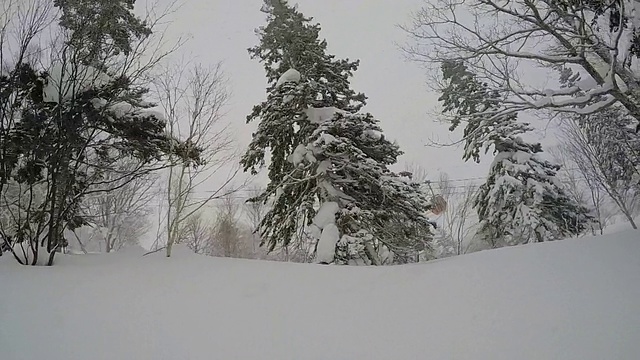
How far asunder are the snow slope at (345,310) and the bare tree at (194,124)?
1.93 metres

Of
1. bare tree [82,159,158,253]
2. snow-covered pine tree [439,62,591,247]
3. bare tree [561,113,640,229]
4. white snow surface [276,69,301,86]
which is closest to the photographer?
white snow surface [276,69,301,86]

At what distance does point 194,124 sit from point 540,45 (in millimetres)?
5080

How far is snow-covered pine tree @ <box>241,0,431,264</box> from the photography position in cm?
639

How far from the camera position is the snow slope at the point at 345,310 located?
1.93 meters

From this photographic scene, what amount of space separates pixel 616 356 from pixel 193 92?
544 centimetres

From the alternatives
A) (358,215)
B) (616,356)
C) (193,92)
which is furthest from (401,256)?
(616,356)

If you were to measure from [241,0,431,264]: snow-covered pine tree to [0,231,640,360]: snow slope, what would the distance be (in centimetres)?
308

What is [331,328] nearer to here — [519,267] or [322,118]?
[519,267]

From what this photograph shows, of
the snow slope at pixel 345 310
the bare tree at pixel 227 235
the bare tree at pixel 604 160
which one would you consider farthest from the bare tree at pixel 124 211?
the bare tree at pixel 604 160

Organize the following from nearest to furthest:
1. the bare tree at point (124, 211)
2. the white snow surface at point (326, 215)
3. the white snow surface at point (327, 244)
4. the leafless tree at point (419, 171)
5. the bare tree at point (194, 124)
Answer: the bare tree at point (194, 124) < the white snow surface at point (327, 244) < the white snow surface at point (326, 215) < the bare tree at point (124, 211) < the leafless tree at point (419, 171)

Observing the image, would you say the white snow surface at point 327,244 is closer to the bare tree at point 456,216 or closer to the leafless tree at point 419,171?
the bare tree at point 456,216

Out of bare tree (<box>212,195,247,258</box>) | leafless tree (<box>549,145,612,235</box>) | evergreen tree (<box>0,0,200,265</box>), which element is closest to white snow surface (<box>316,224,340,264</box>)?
evergreen tree (<box>0,0,200,265</box>)

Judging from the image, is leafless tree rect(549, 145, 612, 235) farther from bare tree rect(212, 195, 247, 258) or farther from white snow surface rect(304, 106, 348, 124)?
bare tree rect(212, 195, 247, 258)

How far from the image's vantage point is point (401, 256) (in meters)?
7.04
